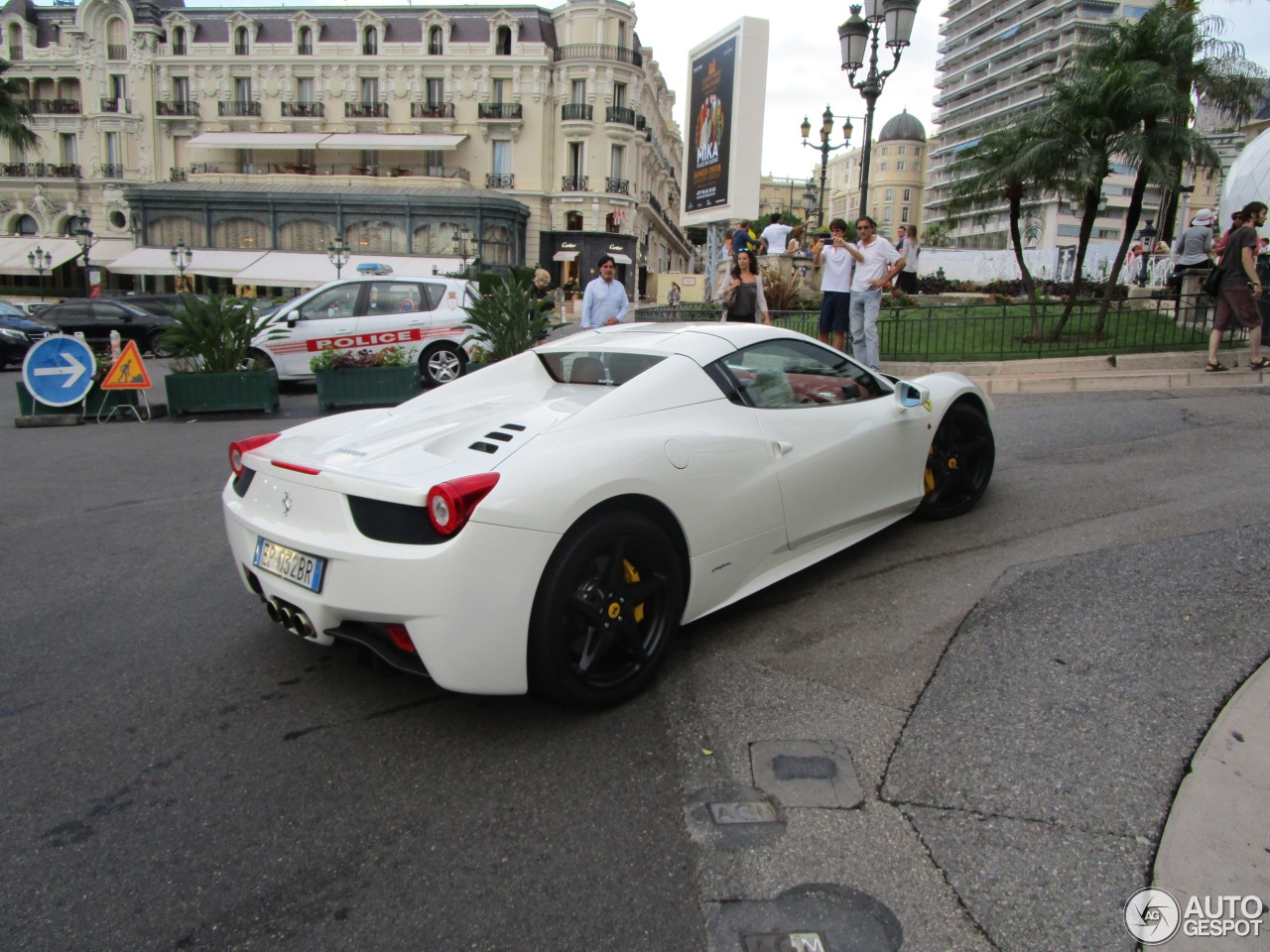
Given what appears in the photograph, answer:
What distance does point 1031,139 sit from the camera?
499 inches

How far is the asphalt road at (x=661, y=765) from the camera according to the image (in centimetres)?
219

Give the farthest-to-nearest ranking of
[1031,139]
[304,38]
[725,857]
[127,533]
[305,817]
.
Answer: [304,38]
[1031,139]
[127,533]
[305,817]
[725,857]

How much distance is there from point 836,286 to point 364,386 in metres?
6.10

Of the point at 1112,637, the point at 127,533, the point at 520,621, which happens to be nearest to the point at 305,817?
the point at 520,621

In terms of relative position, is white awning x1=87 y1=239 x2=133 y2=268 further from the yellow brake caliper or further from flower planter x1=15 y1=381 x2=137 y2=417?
the yellow brake caliper

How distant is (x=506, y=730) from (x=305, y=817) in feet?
2.42

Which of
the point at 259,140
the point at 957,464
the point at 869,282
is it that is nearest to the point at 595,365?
the point at 957,464

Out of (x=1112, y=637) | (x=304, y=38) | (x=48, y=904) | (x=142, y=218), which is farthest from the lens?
(x=304, y=38)

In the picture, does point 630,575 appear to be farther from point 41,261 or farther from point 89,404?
point 41,261

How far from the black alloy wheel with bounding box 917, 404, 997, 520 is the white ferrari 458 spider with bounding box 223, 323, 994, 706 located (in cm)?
73

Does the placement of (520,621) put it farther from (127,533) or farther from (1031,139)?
(1031,139)

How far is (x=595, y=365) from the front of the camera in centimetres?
421

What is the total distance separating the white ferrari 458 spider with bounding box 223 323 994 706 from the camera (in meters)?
2.80

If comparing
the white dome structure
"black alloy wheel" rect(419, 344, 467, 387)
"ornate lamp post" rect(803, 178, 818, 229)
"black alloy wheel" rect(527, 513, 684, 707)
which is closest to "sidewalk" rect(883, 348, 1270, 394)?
"black alloy wheel" rect(419, 344, 467, 387)
